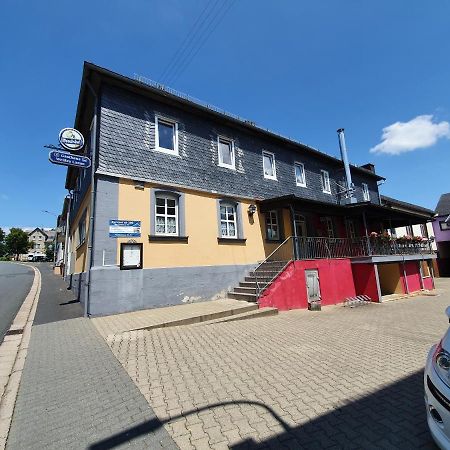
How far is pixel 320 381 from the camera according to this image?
398 centimetres

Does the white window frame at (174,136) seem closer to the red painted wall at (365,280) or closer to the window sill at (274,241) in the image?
the window sill at (274,241)

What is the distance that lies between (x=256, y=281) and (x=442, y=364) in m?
7.75

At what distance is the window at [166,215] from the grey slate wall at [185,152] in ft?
2.33

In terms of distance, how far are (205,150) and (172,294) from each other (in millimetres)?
6166

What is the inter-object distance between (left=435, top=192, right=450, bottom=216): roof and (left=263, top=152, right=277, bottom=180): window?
25.8m

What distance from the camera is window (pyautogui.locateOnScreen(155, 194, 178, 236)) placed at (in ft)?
32.6

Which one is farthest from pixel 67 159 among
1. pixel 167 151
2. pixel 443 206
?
pixel 443 206

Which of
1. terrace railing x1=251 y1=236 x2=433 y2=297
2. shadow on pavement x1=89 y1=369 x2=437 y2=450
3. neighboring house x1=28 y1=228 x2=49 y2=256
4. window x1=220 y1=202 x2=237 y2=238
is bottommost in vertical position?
shadow on pavement x1=89 y1=369 x2=437 y2=450

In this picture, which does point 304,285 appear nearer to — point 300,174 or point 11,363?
point 300,174

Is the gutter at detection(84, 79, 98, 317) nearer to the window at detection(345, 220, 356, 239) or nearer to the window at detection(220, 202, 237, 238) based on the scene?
the window at detection(220, 202, 237, 238)

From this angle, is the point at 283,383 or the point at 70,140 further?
the point at 70,140

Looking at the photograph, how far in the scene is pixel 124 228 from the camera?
8.93 m

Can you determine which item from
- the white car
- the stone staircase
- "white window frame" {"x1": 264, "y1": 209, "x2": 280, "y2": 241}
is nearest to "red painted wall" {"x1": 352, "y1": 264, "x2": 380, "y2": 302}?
"white window frame" {"x1": 264, "y1": 209, "x2": 280, "y2": 241}

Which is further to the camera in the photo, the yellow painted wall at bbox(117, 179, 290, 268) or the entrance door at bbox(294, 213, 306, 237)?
the entrance door at bbox(294, 213, 306, 237)
